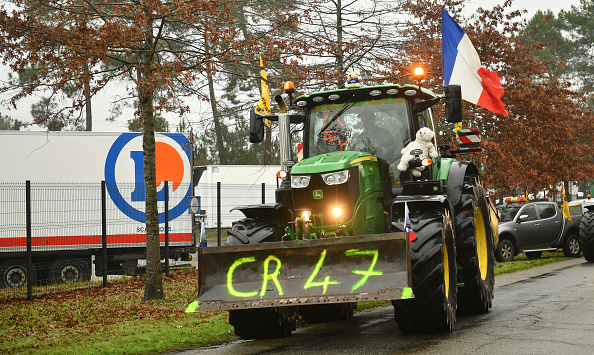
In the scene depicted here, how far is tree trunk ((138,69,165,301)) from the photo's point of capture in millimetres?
13180

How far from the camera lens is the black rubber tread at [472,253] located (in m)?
9.55

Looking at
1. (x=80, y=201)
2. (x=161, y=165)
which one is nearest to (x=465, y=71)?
(x=161, y=165)

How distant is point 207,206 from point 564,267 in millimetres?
12397

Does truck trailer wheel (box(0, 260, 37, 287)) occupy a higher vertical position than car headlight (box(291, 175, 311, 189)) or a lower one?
lower

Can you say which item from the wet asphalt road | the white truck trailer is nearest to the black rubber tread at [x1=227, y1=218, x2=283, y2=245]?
the wet asphalt road

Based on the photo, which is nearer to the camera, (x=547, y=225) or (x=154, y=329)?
(x=154, y=329)

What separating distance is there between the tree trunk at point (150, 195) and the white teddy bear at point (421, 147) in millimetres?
5353

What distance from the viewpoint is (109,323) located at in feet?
36.3

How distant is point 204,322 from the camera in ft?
35.1

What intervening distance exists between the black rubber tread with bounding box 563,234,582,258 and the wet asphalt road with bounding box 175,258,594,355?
443 inches

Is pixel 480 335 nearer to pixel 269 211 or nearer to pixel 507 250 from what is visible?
pixel 269 211

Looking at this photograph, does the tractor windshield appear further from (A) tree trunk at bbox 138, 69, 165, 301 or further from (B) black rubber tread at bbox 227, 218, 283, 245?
(A) tree trunk at bbox 138, 69, 165, 301

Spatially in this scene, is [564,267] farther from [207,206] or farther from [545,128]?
[207,206]

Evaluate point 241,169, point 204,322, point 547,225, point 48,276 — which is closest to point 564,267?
point 547,225
